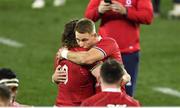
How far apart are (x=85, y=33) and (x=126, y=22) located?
1950mm

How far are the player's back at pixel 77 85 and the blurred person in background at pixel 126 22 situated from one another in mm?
1603

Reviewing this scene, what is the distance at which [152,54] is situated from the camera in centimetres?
1759

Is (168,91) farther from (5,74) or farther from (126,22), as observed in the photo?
(5,74)

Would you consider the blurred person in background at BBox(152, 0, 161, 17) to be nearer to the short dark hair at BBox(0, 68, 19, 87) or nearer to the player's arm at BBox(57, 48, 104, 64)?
the player's arm at BBox(57, 48, 104, 64)

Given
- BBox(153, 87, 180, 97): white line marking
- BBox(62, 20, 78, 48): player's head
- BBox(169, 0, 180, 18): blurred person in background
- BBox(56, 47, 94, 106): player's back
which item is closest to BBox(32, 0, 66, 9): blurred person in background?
BBox(169, 0, 180, 18): blurred person in background

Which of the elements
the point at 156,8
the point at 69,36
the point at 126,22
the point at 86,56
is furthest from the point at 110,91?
the point at 156,8

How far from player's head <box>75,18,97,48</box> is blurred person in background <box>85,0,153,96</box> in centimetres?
163

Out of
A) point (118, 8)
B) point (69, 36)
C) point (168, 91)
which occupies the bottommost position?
point (168, 91)

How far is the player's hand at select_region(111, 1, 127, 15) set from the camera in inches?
382

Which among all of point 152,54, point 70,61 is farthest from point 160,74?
point 70,61

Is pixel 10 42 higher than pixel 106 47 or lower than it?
lower

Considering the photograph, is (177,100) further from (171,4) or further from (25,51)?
(171,4)

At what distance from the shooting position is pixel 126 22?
9914 millimetres

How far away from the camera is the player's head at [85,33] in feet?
26.4
